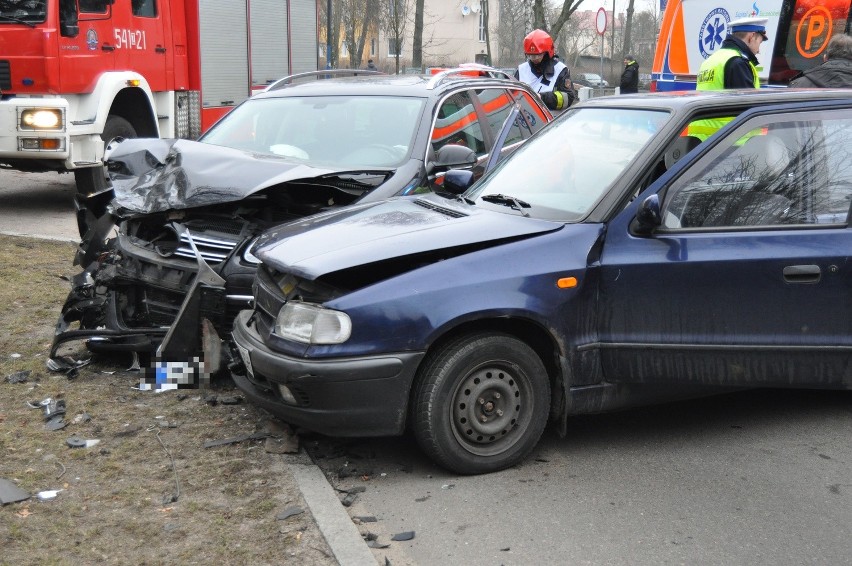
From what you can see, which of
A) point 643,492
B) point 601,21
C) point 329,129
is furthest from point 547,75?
point 601,21

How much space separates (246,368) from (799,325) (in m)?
2.64

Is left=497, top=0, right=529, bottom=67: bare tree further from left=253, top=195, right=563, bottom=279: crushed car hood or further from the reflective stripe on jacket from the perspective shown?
left=253, top=195, right=563, bottom=279: crushed car hood

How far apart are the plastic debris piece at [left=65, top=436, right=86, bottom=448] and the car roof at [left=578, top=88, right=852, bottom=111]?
128 inches

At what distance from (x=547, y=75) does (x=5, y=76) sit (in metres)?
5.98

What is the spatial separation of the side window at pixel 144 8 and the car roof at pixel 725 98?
27.3ft

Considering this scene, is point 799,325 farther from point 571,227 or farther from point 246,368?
point 246,368

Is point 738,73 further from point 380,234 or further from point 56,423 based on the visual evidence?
point 56,423

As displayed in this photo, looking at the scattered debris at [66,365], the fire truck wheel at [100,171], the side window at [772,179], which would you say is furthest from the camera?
the fire truck wheel at [100,171]

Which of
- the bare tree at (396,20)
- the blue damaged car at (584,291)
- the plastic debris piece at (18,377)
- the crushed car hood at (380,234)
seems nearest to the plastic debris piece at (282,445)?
the blue damaged car at (584,291)

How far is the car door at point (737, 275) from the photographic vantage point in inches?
175

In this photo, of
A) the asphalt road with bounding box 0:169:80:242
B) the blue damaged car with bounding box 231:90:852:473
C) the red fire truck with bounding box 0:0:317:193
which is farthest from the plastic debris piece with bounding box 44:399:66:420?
the red fire truck with bounding box 0:0:317:193

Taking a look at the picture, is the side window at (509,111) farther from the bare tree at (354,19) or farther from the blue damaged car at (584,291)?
the bare tree at (354,19)

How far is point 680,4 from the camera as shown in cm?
1430

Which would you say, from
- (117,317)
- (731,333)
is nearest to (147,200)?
(117,317)
